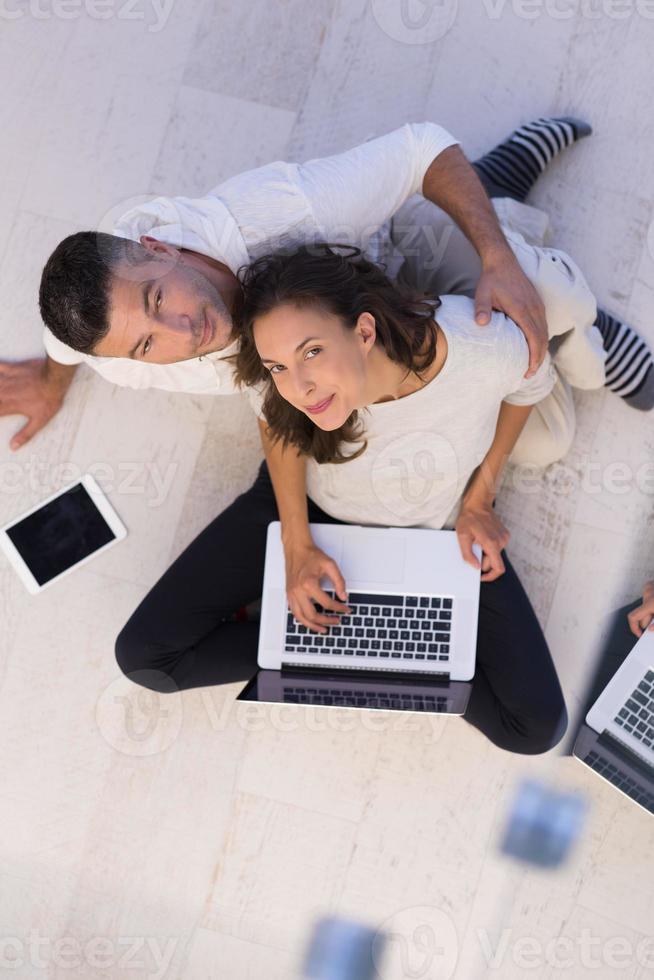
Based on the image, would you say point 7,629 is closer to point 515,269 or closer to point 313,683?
point 313,683

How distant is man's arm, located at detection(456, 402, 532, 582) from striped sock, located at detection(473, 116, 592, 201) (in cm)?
51

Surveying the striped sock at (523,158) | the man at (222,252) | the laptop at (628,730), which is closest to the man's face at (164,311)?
the man at (222,252)

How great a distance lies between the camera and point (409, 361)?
1.28m

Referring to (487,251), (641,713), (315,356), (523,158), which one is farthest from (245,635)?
(523,158)

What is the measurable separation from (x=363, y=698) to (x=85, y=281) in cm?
84

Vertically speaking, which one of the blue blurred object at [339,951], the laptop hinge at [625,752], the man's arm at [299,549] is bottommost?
the blue blurred object at [339,951]

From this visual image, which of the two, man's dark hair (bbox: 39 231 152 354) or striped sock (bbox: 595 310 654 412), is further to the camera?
striped sock (bbox: 595 310 654 412)

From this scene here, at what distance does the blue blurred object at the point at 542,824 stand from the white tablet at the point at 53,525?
3.30ft

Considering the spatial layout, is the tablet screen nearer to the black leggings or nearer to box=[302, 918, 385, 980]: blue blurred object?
the black leggings

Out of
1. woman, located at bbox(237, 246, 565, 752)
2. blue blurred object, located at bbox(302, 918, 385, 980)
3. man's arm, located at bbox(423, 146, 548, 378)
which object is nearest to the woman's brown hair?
woman, located at bbox(237, 246, 565, 752)

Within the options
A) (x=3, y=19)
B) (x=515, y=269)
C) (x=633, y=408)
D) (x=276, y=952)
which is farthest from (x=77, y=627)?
(x=3, y=19)

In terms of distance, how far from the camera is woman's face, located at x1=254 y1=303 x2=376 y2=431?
1.21 metres

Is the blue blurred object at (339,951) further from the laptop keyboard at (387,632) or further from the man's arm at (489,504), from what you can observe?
the man's arm at (489,504)

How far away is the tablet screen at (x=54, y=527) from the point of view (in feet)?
5.72
